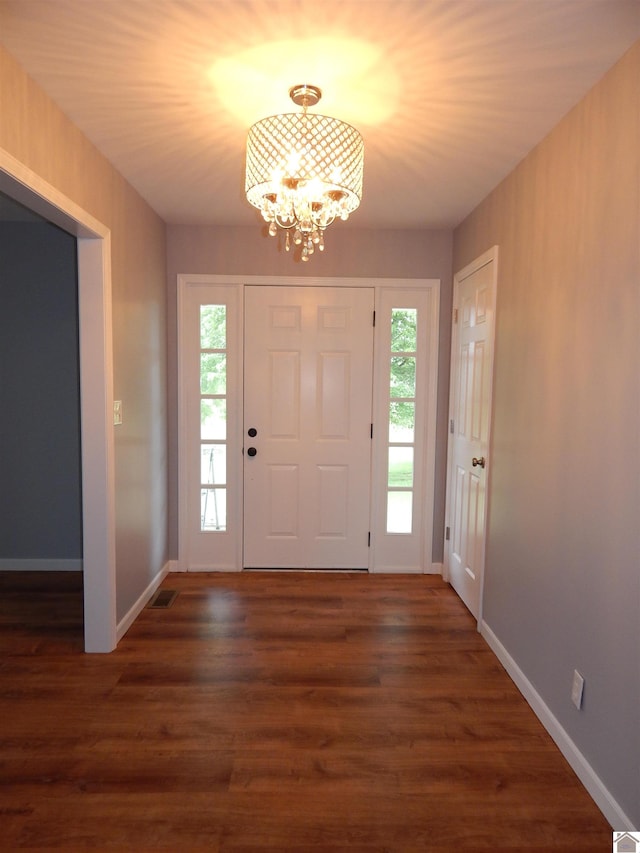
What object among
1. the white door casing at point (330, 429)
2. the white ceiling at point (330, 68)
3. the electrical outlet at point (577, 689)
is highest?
the white ceiling at point (330, 68)

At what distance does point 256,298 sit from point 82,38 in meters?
2.06

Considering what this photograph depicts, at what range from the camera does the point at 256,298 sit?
3682 mm

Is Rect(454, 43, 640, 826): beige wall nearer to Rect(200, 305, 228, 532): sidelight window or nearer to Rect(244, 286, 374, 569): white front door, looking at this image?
Rect(244, 286, 374, 569): white front door

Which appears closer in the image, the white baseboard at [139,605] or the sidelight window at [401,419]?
the white baseboard at [139,605]

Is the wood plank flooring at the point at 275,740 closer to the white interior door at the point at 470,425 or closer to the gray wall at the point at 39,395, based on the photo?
the white interior door at the point at 470,425

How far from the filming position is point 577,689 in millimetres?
1906

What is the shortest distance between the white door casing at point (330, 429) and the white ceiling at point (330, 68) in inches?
44.1

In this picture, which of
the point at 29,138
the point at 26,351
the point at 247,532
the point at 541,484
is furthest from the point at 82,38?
the point at 247,532

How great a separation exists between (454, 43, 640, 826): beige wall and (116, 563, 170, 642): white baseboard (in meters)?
2.00

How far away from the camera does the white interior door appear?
2.94m

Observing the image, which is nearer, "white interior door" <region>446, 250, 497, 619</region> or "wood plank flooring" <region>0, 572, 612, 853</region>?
"wood plank flooring" <region>0, 572, 612, 853</region>

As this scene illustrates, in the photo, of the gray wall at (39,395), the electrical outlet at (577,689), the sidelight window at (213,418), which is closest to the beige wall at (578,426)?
the electrical outlet at (577,689)

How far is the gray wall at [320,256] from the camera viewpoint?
3.63 m

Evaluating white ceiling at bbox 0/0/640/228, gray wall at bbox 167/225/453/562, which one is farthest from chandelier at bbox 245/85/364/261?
gray wall at bbox 167/225/453/562
